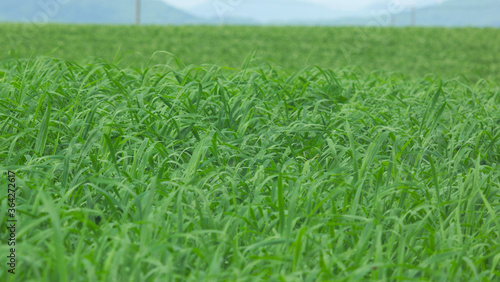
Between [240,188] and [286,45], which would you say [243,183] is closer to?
[240,188]

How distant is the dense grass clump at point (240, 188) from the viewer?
141 centimetres

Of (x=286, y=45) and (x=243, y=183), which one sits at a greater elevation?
(x=286, y=45)

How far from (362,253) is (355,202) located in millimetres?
254

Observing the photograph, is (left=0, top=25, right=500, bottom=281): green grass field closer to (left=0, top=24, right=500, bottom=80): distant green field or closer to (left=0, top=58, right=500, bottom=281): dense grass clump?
(left=0, top=58, right=500, bottom=281): dense grass clump

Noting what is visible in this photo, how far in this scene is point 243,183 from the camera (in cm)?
191

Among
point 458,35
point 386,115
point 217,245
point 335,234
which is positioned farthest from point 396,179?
point 458,35

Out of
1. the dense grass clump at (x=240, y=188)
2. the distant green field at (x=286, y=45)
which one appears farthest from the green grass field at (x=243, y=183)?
the distant green field at (x=286, y=45)

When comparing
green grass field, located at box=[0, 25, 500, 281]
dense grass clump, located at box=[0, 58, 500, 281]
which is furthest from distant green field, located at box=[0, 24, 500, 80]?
dense grass clump, located at box=[0, 58, 500, 281]

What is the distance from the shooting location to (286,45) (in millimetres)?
12266

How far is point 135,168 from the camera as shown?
1.98m

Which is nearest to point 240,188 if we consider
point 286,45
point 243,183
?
point 243,183

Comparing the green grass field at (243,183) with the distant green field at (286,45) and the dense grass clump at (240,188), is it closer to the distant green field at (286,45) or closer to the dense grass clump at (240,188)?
the dense grass clump at (240,188)

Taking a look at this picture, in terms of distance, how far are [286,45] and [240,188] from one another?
1066 cm

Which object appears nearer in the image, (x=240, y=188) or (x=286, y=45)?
(x=240, y=188)
